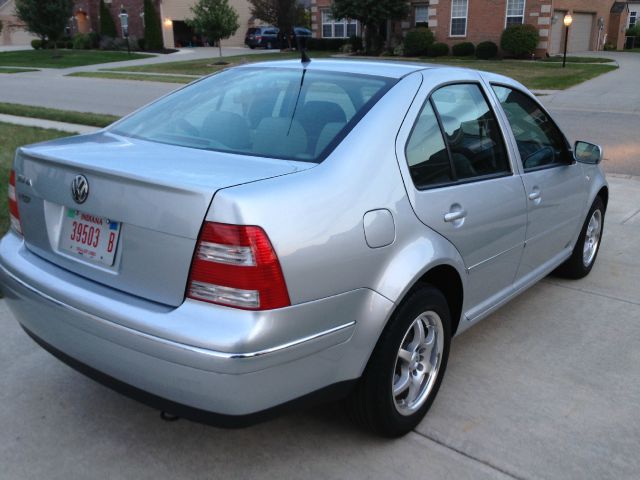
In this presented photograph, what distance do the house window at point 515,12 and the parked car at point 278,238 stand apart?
32509 millimetres

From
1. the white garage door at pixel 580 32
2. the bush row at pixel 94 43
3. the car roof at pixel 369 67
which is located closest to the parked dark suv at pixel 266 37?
the bush row at pixel 94 43

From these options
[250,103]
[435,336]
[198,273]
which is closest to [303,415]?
[435,336]

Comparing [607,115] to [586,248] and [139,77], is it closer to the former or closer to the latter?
[586,248]

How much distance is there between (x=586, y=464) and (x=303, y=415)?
125 cm

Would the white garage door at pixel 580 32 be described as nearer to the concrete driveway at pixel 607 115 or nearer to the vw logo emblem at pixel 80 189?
the concrete driveway at pixel 607 115

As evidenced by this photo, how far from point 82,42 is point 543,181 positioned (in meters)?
49.5

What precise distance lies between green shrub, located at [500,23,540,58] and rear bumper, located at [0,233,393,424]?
107ft

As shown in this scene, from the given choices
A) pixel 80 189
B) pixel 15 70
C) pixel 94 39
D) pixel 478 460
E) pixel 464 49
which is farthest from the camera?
pixel 94 39

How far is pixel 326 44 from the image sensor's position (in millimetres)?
41375

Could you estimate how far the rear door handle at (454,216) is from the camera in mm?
2844

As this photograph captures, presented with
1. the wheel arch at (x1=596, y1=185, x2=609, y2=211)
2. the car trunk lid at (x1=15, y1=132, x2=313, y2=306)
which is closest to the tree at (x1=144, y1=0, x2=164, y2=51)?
the wheel arch at (x1=596, y1=185, x2=609, y2=211)

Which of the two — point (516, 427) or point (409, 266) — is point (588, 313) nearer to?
point (516, 427)

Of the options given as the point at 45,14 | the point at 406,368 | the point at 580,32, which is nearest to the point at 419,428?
the point at 406,368

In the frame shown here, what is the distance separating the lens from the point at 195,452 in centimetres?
276
